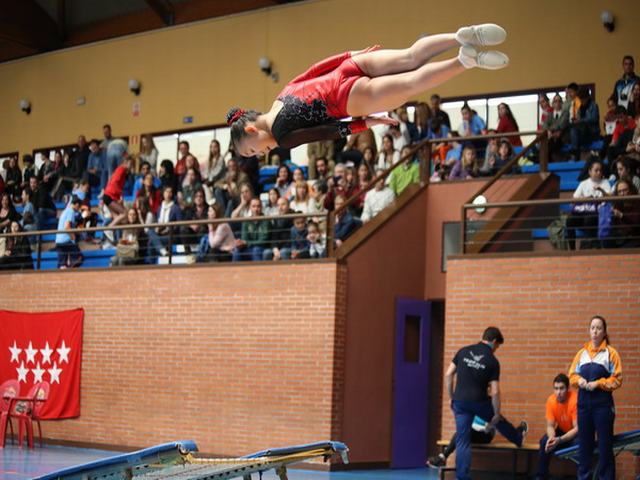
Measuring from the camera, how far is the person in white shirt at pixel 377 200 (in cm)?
1498

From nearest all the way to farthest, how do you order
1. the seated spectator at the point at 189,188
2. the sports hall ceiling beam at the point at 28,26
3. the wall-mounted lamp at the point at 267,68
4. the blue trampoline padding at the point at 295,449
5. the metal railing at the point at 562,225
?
the blue trampoline padding at the point at 295,449 < the metal railing at the point at 562,225 < the seated spectator at the point at 189,188 < the wall-mounted lamp at the point at 267,68 < the sports hall ceiling beam at the point at 28,26

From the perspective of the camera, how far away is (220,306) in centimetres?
1527

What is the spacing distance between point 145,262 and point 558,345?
23.9 feet

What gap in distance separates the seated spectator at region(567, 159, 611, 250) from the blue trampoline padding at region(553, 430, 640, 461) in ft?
9.40

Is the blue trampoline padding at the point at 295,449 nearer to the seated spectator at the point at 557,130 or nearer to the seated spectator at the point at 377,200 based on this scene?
the seated spectator at the point at 377,200

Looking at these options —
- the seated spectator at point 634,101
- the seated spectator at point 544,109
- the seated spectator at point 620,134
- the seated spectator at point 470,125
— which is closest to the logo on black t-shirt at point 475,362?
the seated spectator at point 620,134

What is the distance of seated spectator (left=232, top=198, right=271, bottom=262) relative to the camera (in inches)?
597

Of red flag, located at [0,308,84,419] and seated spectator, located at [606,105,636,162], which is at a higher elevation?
seated spectator, located at [606,105,636,162]

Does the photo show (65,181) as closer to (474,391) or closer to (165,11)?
(165,11)

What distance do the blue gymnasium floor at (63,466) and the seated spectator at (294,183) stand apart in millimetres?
4228

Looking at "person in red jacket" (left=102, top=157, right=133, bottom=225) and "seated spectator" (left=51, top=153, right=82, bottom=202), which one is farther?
"seated spectator" (left=51, top=153, right=82, bottom=202)

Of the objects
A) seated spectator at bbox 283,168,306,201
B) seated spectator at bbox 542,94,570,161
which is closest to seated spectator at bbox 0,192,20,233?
seated spectator at bbox 283,168,306,201

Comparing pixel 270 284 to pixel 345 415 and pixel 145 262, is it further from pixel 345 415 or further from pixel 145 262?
pixel 145 262

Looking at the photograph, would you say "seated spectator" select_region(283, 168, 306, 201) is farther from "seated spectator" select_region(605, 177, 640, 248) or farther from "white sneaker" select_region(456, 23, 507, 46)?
"white sneaker" select_region(456, 23, 507, 46)
